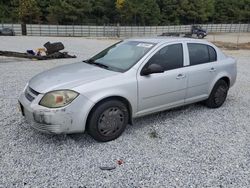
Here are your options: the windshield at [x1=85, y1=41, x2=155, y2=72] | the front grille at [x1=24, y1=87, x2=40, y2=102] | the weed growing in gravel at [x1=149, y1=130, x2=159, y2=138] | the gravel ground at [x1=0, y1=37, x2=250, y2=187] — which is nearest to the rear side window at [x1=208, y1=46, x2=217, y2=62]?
the gravel ground at [x1=0, y1=37, x2=250, y2=187]

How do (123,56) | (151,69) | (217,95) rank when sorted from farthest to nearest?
(217,95) → (123,56) → (151,69)

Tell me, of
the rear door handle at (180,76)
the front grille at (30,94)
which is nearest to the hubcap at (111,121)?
the front grille at (30,94)

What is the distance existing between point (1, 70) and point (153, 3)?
4786 cm

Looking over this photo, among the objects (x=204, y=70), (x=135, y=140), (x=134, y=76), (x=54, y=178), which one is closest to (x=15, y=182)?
(x=54, y=178)

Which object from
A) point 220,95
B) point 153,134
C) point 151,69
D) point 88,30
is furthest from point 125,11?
point 153,134

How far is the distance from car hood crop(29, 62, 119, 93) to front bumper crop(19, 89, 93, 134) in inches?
7.6

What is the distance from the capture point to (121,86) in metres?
3.55

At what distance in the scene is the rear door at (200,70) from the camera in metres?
4.45

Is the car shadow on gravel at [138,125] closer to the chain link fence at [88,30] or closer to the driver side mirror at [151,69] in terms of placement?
the driver side mirror at [151,69]

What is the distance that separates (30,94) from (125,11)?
47.5 metres

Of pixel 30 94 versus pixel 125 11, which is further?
pixel 125 11

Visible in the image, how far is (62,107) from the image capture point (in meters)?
3.18

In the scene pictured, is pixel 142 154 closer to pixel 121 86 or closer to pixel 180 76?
→ pixel 121 86

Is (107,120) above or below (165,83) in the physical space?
below
